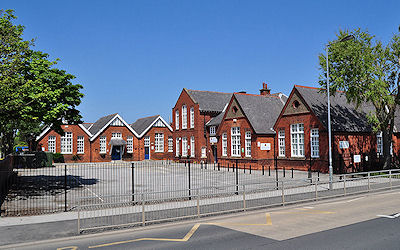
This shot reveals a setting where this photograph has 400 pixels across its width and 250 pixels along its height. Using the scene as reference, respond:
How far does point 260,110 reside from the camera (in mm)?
38312

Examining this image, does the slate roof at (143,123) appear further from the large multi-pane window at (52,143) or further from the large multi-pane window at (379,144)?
the large multi-pane window at (379,144)

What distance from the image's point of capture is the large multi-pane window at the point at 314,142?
Answer: 100ft

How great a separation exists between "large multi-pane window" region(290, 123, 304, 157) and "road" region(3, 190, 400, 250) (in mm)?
18415

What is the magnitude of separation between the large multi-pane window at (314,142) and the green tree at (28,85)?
20.3m

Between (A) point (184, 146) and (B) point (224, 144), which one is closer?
(B) point (224, 144)

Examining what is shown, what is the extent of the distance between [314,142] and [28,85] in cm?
2398

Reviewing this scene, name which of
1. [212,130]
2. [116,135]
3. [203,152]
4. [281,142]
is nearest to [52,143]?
[116,135]

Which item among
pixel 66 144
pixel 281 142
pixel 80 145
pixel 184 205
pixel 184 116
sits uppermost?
pixel 184 116

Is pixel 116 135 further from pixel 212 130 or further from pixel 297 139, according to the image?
pixel 297 139

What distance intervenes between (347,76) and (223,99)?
23023 millimetres

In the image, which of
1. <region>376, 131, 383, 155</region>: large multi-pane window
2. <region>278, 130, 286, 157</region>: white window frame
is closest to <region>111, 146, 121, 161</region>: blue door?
<region>278, 130, 286, 157</region>: white window frame

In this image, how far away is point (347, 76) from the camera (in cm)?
2659

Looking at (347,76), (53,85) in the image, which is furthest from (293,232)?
(347,76)

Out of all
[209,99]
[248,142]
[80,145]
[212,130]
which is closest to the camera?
[248,142]
